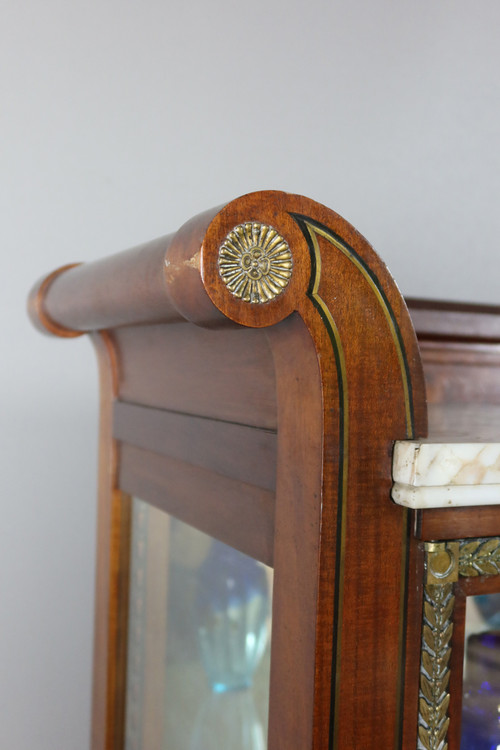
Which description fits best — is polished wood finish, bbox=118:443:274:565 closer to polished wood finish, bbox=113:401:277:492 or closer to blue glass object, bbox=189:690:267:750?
polished wood finish, bbox=113:401:277:492

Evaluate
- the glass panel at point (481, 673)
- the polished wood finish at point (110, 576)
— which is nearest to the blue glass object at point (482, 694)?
Answer: the glass panel at point (481, 673)

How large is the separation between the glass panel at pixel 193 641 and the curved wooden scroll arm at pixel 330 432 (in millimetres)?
112

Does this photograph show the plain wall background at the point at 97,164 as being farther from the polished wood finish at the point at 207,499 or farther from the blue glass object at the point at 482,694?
the blue glass object at the point at 482,694

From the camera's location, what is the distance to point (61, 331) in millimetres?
897

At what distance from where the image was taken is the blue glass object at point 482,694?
1.63 ft

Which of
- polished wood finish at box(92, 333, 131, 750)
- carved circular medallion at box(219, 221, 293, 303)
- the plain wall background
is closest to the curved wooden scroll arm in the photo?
carved circular medallion at box(219, 221, 293, 303)

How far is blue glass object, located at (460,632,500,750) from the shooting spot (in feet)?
1.63

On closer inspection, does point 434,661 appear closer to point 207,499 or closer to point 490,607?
point 490,607

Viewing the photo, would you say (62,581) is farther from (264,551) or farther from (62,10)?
(62,10)

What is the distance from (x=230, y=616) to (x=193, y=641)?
0.08 metres

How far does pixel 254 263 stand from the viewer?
0.42 m

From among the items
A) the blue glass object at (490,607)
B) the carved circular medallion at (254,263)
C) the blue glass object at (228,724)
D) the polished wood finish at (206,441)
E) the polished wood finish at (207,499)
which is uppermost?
the carved circular medallion at (254,263)

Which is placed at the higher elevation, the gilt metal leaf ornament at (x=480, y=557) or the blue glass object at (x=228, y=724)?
the gilt metal leaf ornament at (x=480, y=557)

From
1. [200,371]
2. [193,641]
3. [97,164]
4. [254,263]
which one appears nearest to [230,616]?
[193,641]
